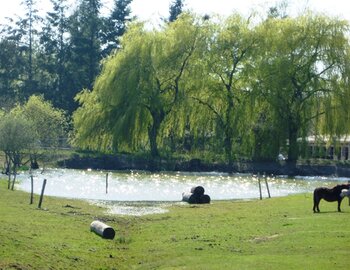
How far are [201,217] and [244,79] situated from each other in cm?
4519

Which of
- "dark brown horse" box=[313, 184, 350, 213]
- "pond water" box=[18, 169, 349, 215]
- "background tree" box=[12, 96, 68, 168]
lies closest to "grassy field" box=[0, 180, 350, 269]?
"dark brown horse" box=[313, 184, 350, 213]

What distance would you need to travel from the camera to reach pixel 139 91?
7531cm

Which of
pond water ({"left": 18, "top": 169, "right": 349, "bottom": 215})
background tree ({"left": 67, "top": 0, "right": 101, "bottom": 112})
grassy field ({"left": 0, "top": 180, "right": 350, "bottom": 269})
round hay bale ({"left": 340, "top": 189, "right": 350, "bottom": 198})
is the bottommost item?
grassy field ({"left": 0, "top": 180, "right": 350, "bottom": 269})

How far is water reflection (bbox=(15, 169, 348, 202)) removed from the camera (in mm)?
47344

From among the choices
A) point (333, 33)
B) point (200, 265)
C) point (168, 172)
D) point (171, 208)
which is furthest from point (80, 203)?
point (333, 33)

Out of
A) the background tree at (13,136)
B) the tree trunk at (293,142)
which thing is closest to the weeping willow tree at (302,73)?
the tree trunk at (293,142)

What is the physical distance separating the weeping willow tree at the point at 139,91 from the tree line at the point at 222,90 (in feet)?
0.38

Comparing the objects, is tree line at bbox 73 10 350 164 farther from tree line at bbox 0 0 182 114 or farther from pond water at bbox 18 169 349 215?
tree line at bbox 0 0 182 114

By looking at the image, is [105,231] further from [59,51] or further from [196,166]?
[59,51]

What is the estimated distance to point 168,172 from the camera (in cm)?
7338

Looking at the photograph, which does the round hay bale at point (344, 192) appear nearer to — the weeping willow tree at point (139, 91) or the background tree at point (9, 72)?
the weeping willow tree at point (139, 91)

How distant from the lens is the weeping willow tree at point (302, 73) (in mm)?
70188

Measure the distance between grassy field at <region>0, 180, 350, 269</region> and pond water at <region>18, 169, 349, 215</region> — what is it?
5.79 metres

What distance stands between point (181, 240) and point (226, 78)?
54488mm
